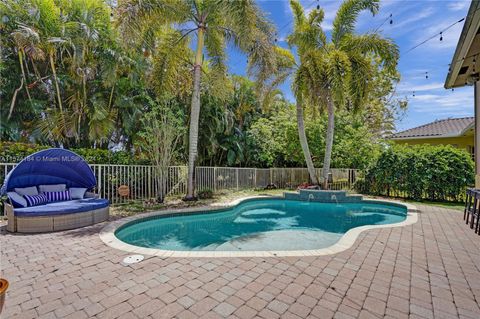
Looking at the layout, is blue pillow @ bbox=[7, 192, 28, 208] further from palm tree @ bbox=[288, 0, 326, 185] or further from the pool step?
palm tree @ bbox=[288, 0, 326, 185]

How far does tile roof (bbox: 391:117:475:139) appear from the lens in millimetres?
17273

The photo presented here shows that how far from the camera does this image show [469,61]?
646 cm

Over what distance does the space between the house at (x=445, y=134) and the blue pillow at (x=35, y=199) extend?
816 inches

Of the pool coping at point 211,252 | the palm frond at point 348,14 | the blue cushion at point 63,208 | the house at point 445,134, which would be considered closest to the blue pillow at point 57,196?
the blue cushion at point 63,208

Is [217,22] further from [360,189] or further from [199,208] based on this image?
[360,189]

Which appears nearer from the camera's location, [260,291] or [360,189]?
[260,291]

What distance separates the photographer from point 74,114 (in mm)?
10359

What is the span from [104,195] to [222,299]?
309 inches

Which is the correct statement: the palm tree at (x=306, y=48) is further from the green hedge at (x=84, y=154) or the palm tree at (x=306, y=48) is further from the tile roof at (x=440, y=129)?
the tile roof at (x=440, y=129)

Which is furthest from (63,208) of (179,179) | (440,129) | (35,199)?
(440,129)

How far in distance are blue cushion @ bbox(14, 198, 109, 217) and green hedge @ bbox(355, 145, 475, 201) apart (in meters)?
12.7

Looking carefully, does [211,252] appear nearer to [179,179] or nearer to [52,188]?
[52,188]

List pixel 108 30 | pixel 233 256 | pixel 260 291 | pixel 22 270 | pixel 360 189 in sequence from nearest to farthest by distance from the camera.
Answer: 1. pixel 260 291
2. pixel 22 270
3. pixel 233 256
4. pixel 108 30
5. pixel 360 189

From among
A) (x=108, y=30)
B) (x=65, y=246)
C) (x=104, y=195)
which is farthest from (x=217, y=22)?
(x=65, y=246)
